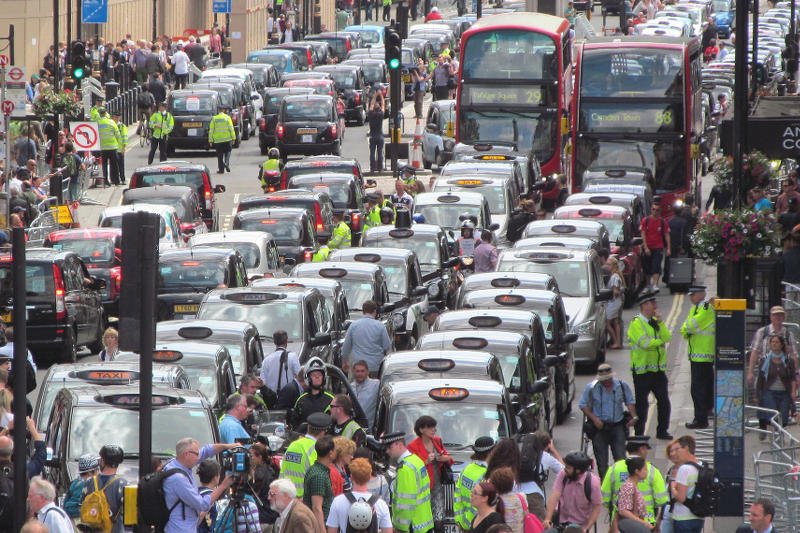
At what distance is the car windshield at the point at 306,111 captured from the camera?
153 ft

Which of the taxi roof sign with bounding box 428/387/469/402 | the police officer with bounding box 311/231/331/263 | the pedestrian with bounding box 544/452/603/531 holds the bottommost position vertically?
the pedestrian with bounding box 544/452/603/531

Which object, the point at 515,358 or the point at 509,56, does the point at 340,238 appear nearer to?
the point at 515,358

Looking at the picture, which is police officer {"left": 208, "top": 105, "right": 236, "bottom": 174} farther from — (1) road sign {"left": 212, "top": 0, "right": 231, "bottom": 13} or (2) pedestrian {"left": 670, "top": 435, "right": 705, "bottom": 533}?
(2) pedestrian {"left": 670, "top": 435, "right": 705, "bottom": 533}

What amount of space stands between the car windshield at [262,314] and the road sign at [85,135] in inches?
633

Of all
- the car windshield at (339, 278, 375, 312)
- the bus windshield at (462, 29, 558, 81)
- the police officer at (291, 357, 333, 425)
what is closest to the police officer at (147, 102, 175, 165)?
the bus windshield at (462, 29, 558, 81)

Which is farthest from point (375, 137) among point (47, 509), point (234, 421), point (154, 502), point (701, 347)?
point (47, 509)

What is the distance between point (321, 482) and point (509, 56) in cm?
2786

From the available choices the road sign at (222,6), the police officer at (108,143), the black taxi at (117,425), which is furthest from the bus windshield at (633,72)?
the road sign at (222,6)

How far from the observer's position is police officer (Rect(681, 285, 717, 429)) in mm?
20875

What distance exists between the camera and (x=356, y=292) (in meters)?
24.3

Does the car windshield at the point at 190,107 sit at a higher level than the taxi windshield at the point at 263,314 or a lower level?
higher

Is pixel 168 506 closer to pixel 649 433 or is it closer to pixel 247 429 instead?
pixel 247 429

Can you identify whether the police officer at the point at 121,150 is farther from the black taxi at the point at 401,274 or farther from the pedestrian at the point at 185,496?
the pedestrian at the point at 185,496

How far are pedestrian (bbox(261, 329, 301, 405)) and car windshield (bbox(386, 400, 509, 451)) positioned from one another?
10.5ft
